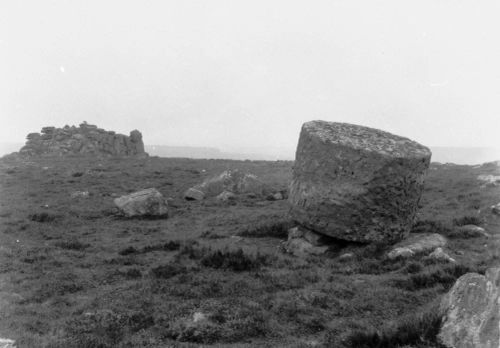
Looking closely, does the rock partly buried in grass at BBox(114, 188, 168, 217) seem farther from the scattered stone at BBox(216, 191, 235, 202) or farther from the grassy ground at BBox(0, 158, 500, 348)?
the scattered stone at BBox(216, 191, 235, 202)

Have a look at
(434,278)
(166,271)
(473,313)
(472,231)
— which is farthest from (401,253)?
(166,271)

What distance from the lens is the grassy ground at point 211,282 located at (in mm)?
7816

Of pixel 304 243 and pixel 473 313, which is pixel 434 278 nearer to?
pixel 473 313

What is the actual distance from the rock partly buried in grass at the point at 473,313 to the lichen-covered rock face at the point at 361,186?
7013 millimetres

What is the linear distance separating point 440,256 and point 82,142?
6268 centimetres

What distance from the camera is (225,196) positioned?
82.4 ft

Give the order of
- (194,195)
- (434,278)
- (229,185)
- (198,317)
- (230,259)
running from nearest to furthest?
1. (198,317)
2. (434,278)
3. (230,259)
4. (194,195)
5. (229,185)

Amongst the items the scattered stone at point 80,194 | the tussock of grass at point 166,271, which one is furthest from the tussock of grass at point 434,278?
the scattered stone at point 80,194

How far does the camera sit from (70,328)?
26.6 ft

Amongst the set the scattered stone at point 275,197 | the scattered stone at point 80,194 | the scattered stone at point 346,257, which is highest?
the scattered stone at point 275,197

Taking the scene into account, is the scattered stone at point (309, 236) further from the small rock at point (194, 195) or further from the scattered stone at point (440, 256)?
the small rock at point (194, 195)

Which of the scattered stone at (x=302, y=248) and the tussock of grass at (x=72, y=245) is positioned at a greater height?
the scattered stone at (x=302, y=248)

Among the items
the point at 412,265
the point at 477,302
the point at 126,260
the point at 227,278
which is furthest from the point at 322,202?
the point at 477,302

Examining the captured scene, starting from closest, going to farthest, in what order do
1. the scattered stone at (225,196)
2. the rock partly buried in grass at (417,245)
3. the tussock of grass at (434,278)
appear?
1. the tussock of grass at (434,278)
2. the rock partly buried in grass at (417,245)
3. the scattered stone at (225,196)
